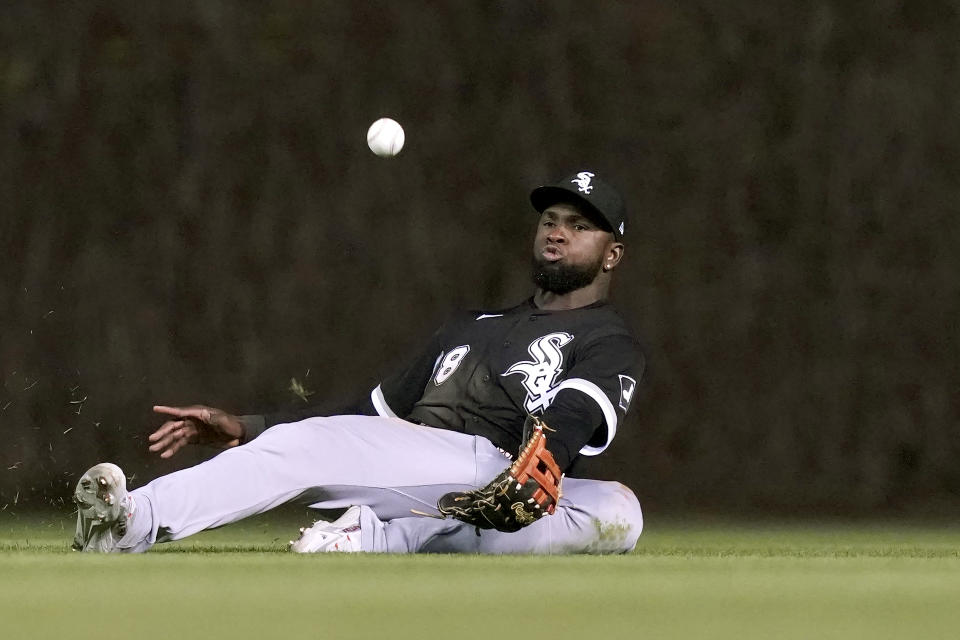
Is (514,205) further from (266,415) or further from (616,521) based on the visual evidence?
(616,521)

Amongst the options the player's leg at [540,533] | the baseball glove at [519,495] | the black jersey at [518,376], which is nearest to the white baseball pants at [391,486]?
the player's leg at [540,533]

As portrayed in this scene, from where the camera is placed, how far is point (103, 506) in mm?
2561

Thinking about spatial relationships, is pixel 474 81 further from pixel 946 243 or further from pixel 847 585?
pixel 847 585

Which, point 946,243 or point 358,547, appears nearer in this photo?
point 358,547

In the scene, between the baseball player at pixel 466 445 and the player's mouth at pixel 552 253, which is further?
the player's mouth at pixel 552 253

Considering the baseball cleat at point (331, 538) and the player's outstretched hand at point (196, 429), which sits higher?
the player's outstretched hand at point (196, 429)

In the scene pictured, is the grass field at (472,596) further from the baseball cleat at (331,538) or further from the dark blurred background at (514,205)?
the dark blurred background at (514,205)

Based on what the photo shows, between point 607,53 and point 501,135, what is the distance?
43 centimetres

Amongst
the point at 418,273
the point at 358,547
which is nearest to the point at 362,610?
the point at 358,547

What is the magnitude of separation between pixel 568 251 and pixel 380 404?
49 centimetres

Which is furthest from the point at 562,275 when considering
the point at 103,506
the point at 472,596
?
the point at 472,596

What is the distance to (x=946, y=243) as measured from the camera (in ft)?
17.6

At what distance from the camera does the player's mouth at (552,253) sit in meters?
3.36

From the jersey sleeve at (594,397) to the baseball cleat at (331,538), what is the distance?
370 millimetres
